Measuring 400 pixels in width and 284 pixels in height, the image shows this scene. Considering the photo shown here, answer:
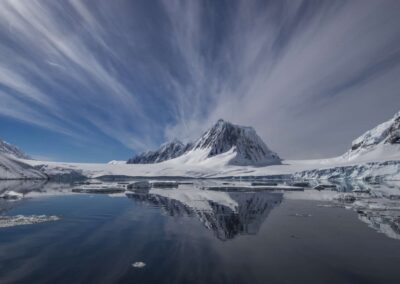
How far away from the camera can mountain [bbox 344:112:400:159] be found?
153875 millimetres

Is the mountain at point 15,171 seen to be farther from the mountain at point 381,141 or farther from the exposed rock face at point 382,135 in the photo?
the exposed rock face at point 382,135

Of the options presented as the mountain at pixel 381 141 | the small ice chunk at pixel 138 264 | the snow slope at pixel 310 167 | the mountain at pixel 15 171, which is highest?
the mountain at pixel 381 141

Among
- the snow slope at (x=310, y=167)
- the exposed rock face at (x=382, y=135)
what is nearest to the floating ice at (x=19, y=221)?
the snow slope at (x=310, y=167)

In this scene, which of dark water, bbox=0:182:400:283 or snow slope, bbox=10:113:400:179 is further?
snow slope, bbox=10:113:400:179

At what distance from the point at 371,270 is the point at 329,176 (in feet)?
346

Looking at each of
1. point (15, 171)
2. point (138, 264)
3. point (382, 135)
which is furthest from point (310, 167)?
point (138, 264)

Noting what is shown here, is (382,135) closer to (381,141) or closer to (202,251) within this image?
(381,141)

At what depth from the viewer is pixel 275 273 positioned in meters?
9.05

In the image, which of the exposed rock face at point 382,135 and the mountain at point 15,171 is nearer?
the mountain at point 15,171

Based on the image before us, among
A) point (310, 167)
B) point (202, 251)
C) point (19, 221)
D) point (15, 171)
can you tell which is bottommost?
point (202, 251)

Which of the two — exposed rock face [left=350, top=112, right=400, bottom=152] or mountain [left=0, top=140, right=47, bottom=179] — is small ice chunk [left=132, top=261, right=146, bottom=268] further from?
exposed rock face [left=350, top=112, right=400, bottom=152]

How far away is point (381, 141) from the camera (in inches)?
6599

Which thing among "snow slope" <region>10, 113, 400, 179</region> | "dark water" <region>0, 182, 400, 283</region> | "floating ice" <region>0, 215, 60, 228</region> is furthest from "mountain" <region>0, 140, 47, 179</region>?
"dark water" <region>0, 182, 400, 283</region>

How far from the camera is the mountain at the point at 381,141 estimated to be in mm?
153875
